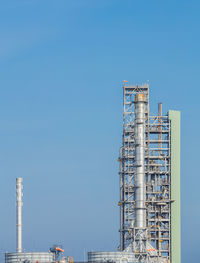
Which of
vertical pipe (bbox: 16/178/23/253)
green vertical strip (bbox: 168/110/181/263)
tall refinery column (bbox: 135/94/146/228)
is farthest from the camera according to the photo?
vertical pipe (bbox: 16/178/23/253)

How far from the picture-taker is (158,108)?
164500 millimetres

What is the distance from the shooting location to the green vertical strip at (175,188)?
15988 cm

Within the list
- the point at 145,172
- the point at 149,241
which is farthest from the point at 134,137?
the point at 149,241

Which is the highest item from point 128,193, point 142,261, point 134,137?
point 134,137

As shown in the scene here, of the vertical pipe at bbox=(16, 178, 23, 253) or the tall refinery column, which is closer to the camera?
the tall refinery column

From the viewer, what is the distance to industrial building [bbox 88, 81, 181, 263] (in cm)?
15425

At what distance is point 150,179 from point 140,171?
19.6 feet

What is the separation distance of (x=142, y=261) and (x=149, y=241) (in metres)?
6.07

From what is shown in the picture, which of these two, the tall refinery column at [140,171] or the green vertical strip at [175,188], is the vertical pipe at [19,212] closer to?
the tall refinery column at [140,171]

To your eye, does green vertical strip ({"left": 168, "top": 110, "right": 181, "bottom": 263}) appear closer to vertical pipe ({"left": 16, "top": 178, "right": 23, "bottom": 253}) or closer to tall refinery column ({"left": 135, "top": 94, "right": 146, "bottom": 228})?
tall refinery column ({"left": 135, "top": 94, "right": 146, "bottom": 228})

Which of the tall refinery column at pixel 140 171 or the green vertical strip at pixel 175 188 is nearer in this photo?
the tall refinery column at pixel 140 171

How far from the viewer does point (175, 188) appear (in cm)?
16138

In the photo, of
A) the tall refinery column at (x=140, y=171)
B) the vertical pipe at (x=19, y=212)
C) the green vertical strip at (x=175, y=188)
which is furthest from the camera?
the vertical pipe at (x=19, y=212)

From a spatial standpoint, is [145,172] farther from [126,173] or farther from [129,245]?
[129,245]
